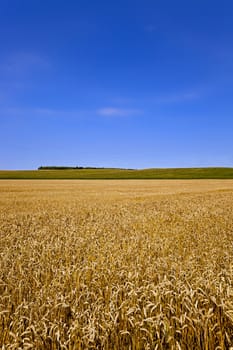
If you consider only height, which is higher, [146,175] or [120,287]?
[146,175]

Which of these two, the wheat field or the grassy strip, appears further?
the grassy strip

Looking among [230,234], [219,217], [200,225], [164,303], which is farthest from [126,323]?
[219,217]

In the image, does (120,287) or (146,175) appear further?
(146,175)

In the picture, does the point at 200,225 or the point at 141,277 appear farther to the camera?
the point at 200,225

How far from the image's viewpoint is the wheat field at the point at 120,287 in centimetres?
329

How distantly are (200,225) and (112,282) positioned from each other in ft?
22.2

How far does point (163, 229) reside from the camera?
34.4 ft

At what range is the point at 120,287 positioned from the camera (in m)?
4.48

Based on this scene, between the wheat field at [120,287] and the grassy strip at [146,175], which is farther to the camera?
the grassy strip at [146,175]

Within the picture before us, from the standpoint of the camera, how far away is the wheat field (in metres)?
3.29

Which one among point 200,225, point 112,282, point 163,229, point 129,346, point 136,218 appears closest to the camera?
point 129,346

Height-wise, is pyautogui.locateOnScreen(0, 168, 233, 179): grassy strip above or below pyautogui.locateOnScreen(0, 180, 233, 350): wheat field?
above

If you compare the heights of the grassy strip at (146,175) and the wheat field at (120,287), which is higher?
the grassy strip at (146,175)

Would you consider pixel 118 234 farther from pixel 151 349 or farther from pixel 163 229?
pixel 151 349
